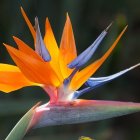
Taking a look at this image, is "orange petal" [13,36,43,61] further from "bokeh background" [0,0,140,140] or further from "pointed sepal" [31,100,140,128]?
"bokeh background" [0,0,140,140]

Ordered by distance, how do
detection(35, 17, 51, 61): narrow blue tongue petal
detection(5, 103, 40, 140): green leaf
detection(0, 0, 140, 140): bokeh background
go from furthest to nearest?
detection(0, 0, 140, 140): bokeh background, detection(35, 17, 51, 61): narrow blue tongue petal, detection(5, 103, 40, 140): green leaf

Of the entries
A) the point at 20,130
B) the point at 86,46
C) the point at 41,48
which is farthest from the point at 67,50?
the point at 86,46

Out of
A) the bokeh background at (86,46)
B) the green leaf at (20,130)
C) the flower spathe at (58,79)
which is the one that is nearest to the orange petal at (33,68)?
the flower spathe at (58,79)

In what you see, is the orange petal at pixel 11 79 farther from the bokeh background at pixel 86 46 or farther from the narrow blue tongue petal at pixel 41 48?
the bokeh background at pixel 86 46

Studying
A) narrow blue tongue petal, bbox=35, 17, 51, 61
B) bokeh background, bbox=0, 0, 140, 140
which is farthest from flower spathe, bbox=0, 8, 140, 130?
bokeh background, bbox=0, 0, 140, 140

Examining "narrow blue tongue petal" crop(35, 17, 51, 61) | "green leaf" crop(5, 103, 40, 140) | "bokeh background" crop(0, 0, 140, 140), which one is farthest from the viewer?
"bokeh background" crop(0, 0, 140, 140)

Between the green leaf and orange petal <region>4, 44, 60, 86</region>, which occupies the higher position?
orange petal <region>4, 44, 60, 86</region>

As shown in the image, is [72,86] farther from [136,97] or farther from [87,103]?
[136,97]

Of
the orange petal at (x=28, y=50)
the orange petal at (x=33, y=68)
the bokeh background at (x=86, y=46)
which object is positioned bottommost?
the orange petal at (x=33, y=68)

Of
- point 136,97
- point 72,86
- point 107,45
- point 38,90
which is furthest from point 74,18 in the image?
point 72,86
